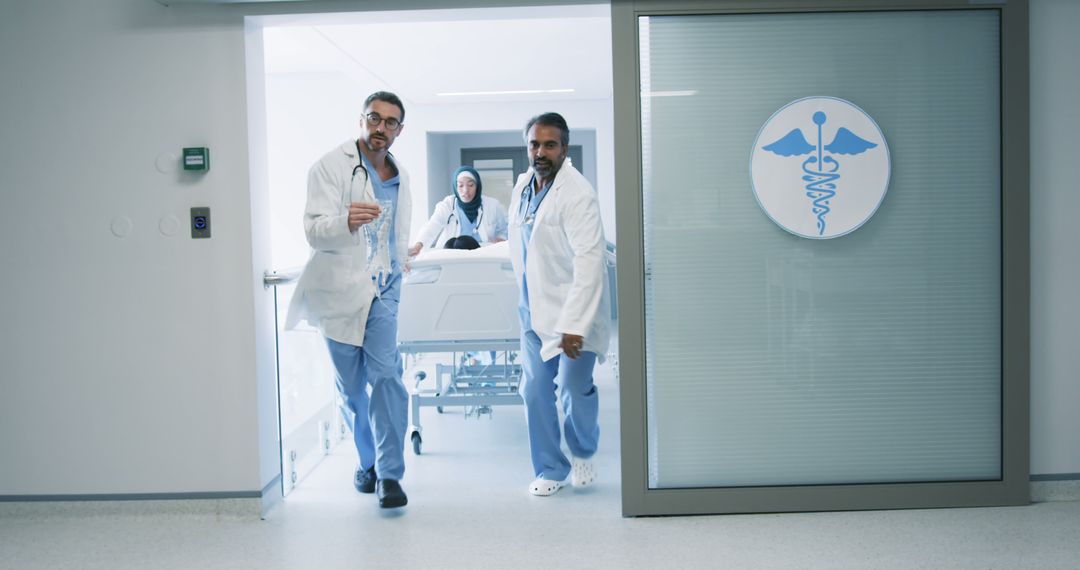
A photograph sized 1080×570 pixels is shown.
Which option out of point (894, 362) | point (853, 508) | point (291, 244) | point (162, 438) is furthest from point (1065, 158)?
point (291, 244)

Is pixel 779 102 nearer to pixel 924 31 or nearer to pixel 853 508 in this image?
pixel 924 31

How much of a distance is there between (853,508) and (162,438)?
9.01 feet

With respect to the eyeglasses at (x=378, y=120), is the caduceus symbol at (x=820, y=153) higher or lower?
lower

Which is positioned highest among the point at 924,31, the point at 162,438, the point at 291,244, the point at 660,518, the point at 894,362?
the point at 924,31

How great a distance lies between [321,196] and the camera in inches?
132

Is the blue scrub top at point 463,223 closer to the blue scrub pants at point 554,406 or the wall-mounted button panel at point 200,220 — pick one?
the blue scrub pants at point 554,406

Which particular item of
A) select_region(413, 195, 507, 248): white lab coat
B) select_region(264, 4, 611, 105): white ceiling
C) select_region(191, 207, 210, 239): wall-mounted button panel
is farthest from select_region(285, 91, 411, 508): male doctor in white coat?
select_region(413, 195, 507, 248): white lab coat

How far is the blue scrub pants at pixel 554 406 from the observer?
3.59m

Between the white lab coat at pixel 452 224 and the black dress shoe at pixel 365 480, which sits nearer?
the black dress shoe at pixel 365 480

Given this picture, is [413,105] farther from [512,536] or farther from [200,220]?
[512,536]

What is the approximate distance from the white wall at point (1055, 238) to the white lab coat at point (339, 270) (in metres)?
2.64

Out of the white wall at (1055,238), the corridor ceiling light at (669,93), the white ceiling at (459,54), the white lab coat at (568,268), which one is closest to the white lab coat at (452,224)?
the white ceiling at (459,54)

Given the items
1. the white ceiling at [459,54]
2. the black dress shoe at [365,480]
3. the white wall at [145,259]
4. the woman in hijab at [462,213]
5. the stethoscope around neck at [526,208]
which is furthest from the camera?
the woman in hijab at [462,213]

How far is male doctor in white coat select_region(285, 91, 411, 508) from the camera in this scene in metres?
3.37
